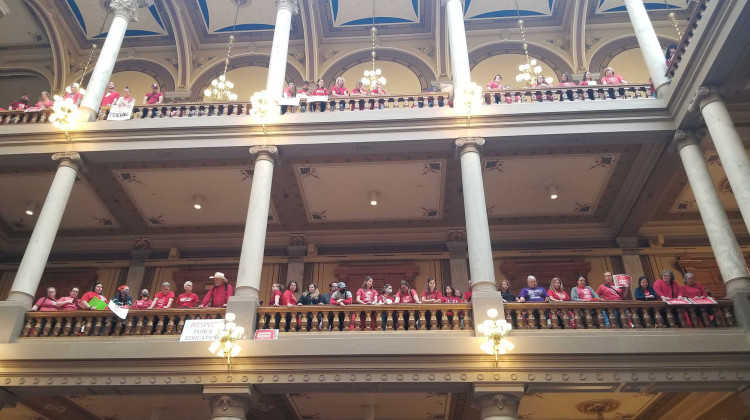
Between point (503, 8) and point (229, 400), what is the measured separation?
12.3 m

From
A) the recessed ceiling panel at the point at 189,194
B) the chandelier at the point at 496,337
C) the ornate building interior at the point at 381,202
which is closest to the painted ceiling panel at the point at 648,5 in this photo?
the ornate building interior at the point at 381,202

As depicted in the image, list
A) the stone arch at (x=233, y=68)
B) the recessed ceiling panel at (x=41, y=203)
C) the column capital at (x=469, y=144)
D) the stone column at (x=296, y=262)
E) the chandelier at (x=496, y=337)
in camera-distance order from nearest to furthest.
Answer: the chandelier at (x=496, y=337) < the column capital at (x=469, y=144) < the recessed ceiling panel at (x=41, y=203) < the stone column at (x=296, y=262) < the stone arch at (x=233, y=68)

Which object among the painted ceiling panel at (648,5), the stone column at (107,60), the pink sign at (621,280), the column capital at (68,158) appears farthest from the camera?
the painted ceiling panel at (648,5)

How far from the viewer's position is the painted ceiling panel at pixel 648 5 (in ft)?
47.9

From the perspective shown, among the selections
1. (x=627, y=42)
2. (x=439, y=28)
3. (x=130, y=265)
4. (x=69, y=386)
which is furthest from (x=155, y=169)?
(x=627, y=42)

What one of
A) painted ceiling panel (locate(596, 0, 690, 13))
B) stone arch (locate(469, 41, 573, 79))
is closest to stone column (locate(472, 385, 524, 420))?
stone arch (locate(469, 41, 573, 79))

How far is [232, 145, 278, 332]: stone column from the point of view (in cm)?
834

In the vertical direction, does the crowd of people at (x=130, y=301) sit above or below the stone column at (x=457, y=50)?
below

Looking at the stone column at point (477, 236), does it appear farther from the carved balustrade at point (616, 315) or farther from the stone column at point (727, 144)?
the stone column at point (727, 144)

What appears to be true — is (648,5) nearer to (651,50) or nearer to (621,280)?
(651,50)

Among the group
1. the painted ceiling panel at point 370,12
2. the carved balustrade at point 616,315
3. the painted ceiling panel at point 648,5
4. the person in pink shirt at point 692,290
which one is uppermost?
the painted ceiling panel at point 370,12

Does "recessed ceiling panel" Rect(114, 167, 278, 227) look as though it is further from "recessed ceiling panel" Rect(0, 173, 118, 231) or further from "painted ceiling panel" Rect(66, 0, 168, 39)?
"painted ceiling panel" Rect(66, 0, 168, 39)

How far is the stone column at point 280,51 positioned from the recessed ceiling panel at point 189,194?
1.94 meters

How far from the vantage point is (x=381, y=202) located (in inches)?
512
